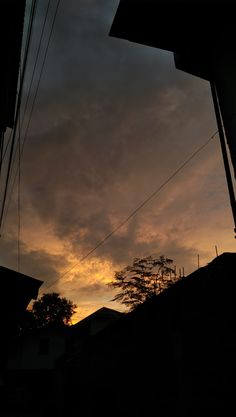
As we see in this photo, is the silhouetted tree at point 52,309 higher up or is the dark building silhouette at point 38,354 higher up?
the silhouetted tree at point 52,309

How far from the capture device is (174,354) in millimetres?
4125

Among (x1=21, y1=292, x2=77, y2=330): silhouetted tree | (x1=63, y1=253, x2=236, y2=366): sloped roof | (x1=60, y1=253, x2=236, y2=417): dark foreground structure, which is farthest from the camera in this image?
(x1=21, y1=292, x2=77, y2=330): silhouetted tree

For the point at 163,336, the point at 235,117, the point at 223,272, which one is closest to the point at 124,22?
the point at 235,117

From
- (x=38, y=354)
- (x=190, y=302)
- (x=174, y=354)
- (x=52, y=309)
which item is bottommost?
(x=38, y=354)

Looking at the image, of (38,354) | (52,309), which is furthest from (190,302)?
(52,309)

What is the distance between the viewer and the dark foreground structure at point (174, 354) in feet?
11.0

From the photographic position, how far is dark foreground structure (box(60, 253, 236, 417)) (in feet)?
11.0

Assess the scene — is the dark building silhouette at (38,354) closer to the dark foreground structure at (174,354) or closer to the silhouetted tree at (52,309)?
the dark foreground structure at (174,354)

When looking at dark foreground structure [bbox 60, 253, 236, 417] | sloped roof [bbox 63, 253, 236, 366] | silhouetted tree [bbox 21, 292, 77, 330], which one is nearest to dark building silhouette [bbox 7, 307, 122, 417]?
dark foreground structure [bbox 60, 253, 236, 417]

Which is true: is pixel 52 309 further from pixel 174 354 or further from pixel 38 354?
pixel 174 354

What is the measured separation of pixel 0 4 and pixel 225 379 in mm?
5177

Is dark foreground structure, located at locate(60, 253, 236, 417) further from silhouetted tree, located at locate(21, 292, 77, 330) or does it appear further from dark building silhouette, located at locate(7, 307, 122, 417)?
silhouetted tree, located at locate(21, 292, 77, 330)

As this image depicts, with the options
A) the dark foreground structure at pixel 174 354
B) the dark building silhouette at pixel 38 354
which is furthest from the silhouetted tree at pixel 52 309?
the dark foreground structure at pixel 174 354

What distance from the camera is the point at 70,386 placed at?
31.2 ft
